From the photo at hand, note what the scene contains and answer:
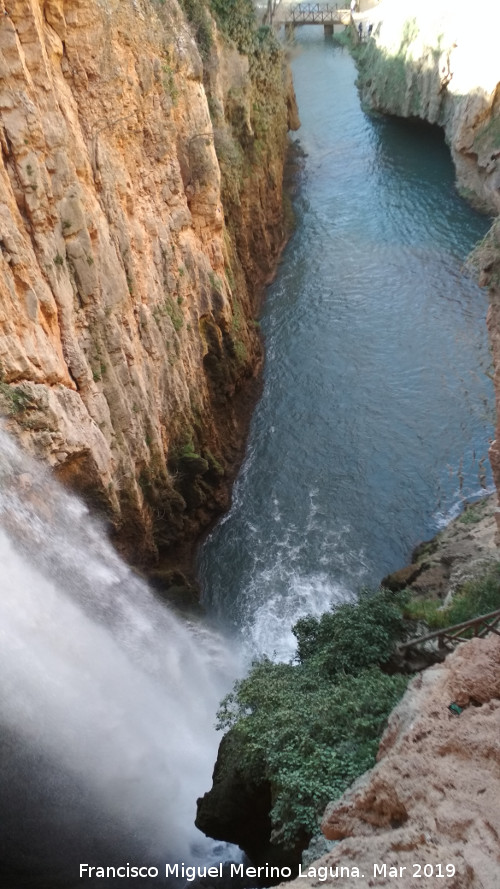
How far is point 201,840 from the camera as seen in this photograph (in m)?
13.2

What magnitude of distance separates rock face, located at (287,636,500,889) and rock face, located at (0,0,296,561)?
301 inches

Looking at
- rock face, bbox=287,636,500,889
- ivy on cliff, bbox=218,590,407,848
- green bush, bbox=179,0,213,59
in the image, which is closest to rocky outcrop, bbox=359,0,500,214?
green bush, bbox=179,0,213,59

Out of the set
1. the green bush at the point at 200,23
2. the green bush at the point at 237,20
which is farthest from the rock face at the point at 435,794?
the green bush at the point at 237,20

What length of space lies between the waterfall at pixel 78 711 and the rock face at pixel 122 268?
3.70 ft

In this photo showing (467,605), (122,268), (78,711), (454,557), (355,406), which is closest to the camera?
(467,605)

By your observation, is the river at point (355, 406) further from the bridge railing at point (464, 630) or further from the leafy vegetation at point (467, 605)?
the bridge railing at point (464, 630)

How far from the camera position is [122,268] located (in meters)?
15.7

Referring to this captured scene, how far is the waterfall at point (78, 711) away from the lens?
12.3 meters

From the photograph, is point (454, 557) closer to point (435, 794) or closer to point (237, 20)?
point (435, 794)

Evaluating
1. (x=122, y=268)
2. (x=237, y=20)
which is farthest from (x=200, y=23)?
(x=122, y=268)

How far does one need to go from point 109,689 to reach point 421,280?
20688 millimetres

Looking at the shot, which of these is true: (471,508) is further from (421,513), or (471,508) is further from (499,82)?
(499,82)

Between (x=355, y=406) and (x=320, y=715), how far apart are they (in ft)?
44.2

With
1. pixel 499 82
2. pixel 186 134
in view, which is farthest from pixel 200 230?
pixel 499 82
